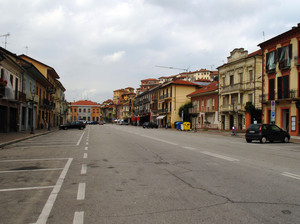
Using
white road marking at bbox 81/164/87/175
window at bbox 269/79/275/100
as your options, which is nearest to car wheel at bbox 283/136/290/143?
window at bbox 269/79/275/100

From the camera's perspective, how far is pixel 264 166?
28.9 feet

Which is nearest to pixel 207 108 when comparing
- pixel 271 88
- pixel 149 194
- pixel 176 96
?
pixel 176 96

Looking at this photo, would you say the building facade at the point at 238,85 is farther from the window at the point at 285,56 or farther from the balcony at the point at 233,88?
the window at the point at 285,56

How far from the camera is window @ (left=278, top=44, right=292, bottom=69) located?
30.0m

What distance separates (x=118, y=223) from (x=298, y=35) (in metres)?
30.9

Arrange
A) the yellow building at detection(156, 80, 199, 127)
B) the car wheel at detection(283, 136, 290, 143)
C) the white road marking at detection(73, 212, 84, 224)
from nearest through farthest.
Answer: the white road marking at detection(73, 212, 84, 224), the car wheel at detection(283, 136, 290, 143), the yellow building at detection(156, 80, 199, 127)

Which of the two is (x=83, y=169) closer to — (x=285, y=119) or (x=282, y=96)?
(x=282, y=96)

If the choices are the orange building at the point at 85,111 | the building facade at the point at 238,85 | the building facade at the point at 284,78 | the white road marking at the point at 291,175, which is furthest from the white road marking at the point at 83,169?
the orange building at the point at 85,111

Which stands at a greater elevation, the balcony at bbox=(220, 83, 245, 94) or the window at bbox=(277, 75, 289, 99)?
the balcony at bbox=(220, 83, 245, 94)

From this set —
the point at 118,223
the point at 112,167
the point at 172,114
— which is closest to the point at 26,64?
the point at 112,167

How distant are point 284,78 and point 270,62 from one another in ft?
10.2

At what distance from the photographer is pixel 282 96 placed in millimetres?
30922

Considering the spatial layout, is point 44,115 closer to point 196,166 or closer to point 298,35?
point 298,35

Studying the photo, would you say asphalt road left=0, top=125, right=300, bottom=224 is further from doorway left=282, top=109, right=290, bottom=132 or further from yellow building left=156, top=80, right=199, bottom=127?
yellow building left=156, top=80, right=199, bottom=127
